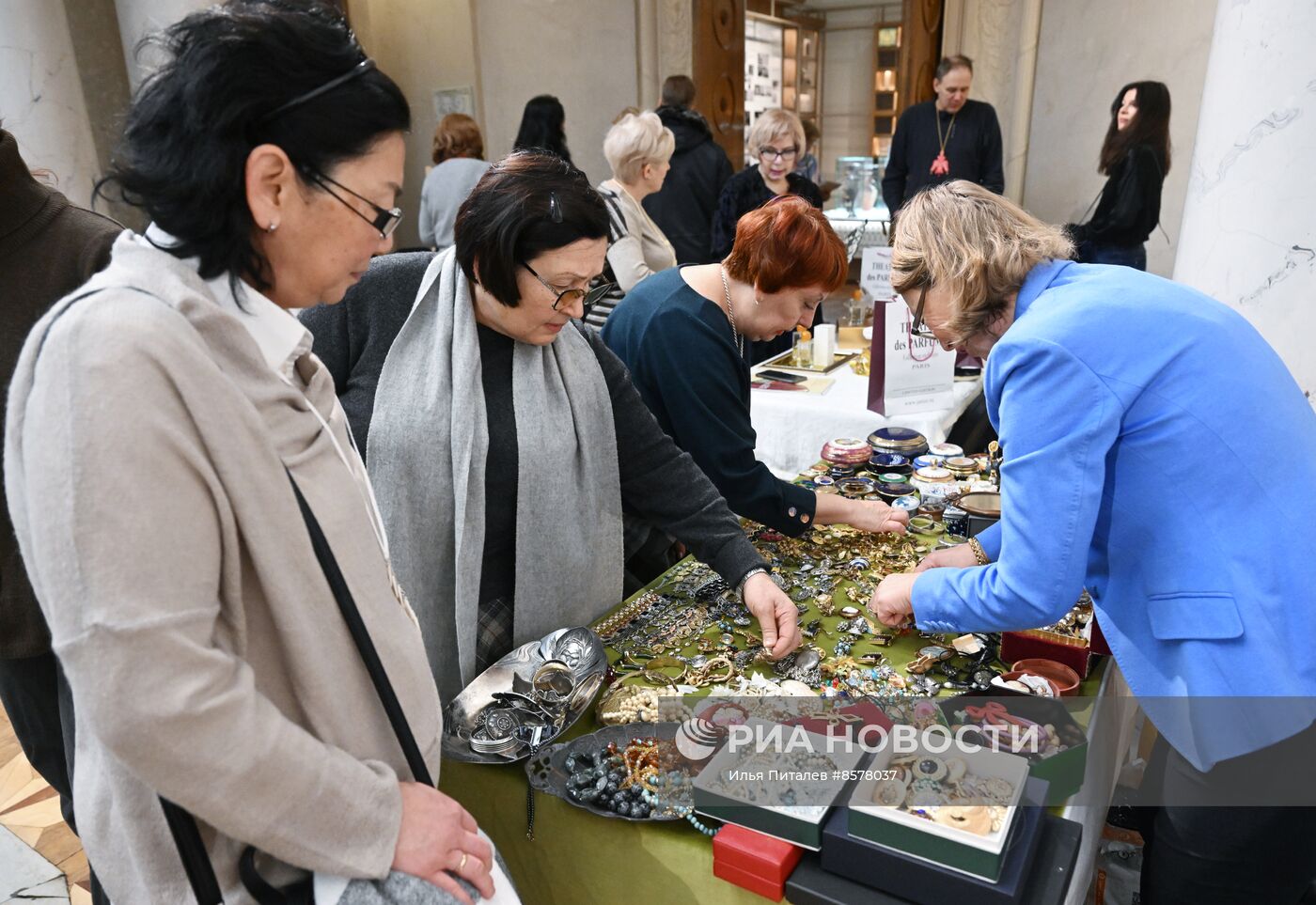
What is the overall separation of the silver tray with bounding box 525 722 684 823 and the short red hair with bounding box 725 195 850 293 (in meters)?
1.16

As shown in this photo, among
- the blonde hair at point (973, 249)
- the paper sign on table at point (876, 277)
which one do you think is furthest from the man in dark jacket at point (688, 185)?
the blonde hair at point (973, 249)

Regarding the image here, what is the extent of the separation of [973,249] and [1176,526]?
0.53 m

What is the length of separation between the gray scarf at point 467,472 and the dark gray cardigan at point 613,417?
0.05 meters

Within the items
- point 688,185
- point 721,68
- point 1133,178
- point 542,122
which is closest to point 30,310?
point 542,122

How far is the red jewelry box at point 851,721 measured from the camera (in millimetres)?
1311

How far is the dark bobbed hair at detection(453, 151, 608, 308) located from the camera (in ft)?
5.18

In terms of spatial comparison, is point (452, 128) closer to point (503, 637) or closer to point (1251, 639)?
point (503, 637)

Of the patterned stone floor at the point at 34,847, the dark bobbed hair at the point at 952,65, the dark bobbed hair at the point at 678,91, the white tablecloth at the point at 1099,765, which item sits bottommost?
A: the patterned stone floor at the point at 34,847

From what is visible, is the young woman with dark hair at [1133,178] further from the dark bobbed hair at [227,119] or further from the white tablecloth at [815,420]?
the dark bobbed hair at [227,119]

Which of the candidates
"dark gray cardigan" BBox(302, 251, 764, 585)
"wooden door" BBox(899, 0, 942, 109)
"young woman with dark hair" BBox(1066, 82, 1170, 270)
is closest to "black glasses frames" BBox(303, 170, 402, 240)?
"dark gray cardigan" BBox(302, 251, 764, 585)

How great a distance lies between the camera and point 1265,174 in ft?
9.23

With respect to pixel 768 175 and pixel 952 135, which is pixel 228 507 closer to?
pixel 768 175

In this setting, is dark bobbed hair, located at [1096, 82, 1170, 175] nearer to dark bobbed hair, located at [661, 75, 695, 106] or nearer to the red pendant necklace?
the red pendant necklace

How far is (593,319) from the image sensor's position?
12.1 feet
